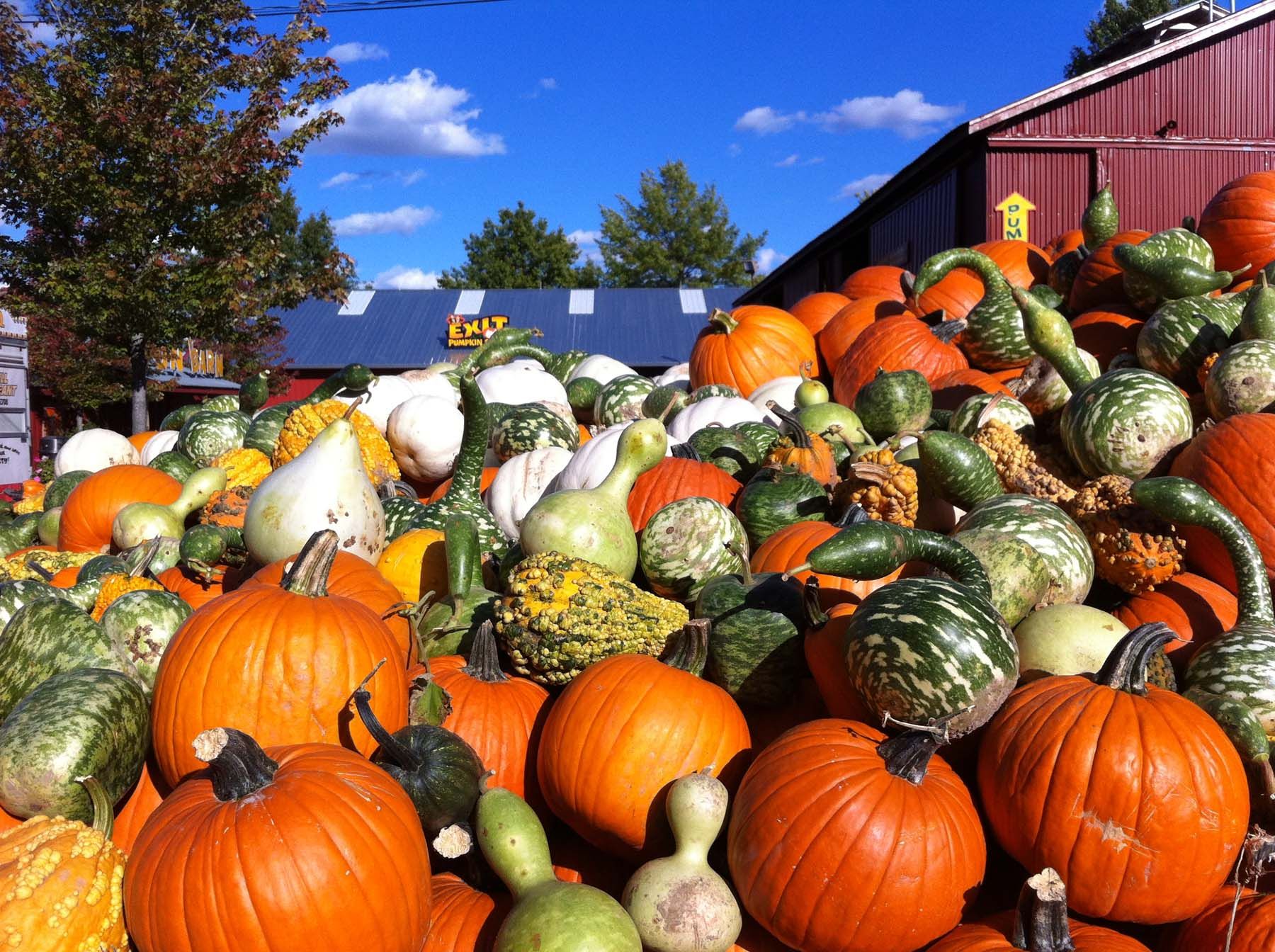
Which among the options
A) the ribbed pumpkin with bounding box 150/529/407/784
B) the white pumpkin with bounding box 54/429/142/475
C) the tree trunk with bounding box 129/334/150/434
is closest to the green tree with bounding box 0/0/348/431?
the tree trunk with bounding box 129/334/150/434

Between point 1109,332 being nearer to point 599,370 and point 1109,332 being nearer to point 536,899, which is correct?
point 599,370

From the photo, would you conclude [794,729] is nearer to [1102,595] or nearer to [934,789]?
[934,789]

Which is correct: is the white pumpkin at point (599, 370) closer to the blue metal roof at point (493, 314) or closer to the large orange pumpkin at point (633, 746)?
the large orange pumpkin at point (633, 746)

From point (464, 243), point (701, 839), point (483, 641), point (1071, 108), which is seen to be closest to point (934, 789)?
point (701, 839)

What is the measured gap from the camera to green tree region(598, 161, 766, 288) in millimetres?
52125

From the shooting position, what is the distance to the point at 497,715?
111 inches

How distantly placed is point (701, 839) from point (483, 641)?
0.99 metres

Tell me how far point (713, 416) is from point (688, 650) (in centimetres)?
256

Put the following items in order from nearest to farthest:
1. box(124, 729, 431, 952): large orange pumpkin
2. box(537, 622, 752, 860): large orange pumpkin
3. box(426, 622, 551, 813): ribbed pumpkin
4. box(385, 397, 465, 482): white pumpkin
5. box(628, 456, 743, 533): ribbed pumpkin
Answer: box(124, 729, 431, 952): large orange pumpkin < box(537, 622, 752, 860): large orange pumpkin < box(426, 622, 551, 813): ribbed pumpkin < box(628, 456, 743, 533): ribbed pumpkin < box(385, 397, 465, 482): white pumpkin

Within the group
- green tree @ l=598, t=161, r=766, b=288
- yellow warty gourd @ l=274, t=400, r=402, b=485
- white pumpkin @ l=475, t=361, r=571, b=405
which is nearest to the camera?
yellow warty gourd @ l=274, t=400, r=402, b=485

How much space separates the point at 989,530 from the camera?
3.18m

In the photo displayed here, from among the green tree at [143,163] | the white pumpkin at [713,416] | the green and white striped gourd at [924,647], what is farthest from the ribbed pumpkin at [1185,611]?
the green tree at [143,163]

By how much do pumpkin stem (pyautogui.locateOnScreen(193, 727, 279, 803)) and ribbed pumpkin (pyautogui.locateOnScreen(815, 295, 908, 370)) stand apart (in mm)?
4958

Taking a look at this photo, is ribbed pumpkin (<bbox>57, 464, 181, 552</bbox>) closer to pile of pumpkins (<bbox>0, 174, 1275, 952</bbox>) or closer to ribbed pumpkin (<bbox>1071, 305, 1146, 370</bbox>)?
pile of pumpkins (<bbox>0, 174, 1275, 952</bbox>)
